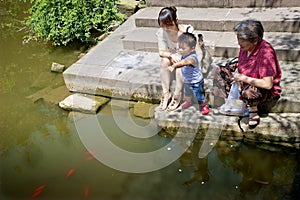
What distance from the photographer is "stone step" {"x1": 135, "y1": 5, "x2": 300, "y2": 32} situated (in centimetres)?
586

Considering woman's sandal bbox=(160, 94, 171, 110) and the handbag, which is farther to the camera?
woman's sandal bbox=(160, 94, 171, 110)

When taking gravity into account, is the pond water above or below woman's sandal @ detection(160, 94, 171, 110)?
below

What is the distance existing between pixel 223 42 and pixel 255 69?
190 cm

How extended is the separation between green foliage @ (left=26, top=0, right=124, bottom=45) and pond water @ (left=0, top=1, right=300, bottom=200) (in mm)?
2004

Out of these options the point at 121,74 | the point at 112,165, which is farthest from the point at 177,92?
the point at 112,165

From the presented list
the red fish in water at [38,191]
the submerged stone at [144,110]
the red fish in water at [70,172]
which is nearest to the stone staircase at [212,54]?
the submerged stone at [144,110]

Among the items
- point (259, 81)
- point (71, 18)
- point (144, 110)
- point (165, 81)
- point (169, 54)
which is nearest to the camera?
point (259, 81)

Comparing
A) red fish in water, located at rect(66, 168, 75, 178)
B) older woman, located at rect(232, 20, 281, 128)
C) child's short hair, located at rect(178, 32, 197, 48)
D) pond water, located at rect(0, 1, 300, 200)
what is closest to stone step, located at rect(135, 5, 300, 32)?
child's short hair, located at rect(178, 32, 197, 48)

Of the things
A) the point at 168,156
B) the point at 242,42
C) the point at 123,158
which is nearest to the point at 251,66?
the point at 242,42

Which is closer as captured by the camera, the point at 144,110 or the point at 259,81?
the point at 259,81

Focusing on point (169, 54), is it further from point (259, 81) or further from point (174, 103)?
point (259, 81)

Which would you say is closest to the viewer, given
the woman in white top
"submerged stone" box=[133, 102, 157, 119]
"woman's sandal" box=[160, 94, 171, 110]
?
the woman in white top

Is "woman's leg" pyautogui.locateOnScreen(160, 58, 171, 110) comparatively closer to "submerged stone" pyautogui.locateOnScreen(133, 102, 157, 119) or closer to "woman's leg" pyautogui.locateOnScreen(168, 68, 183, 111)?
"woman's leg" pyautogui.locateOnScreen(168, 68, 183, 111)

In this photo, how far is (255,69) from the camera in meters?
4.07
